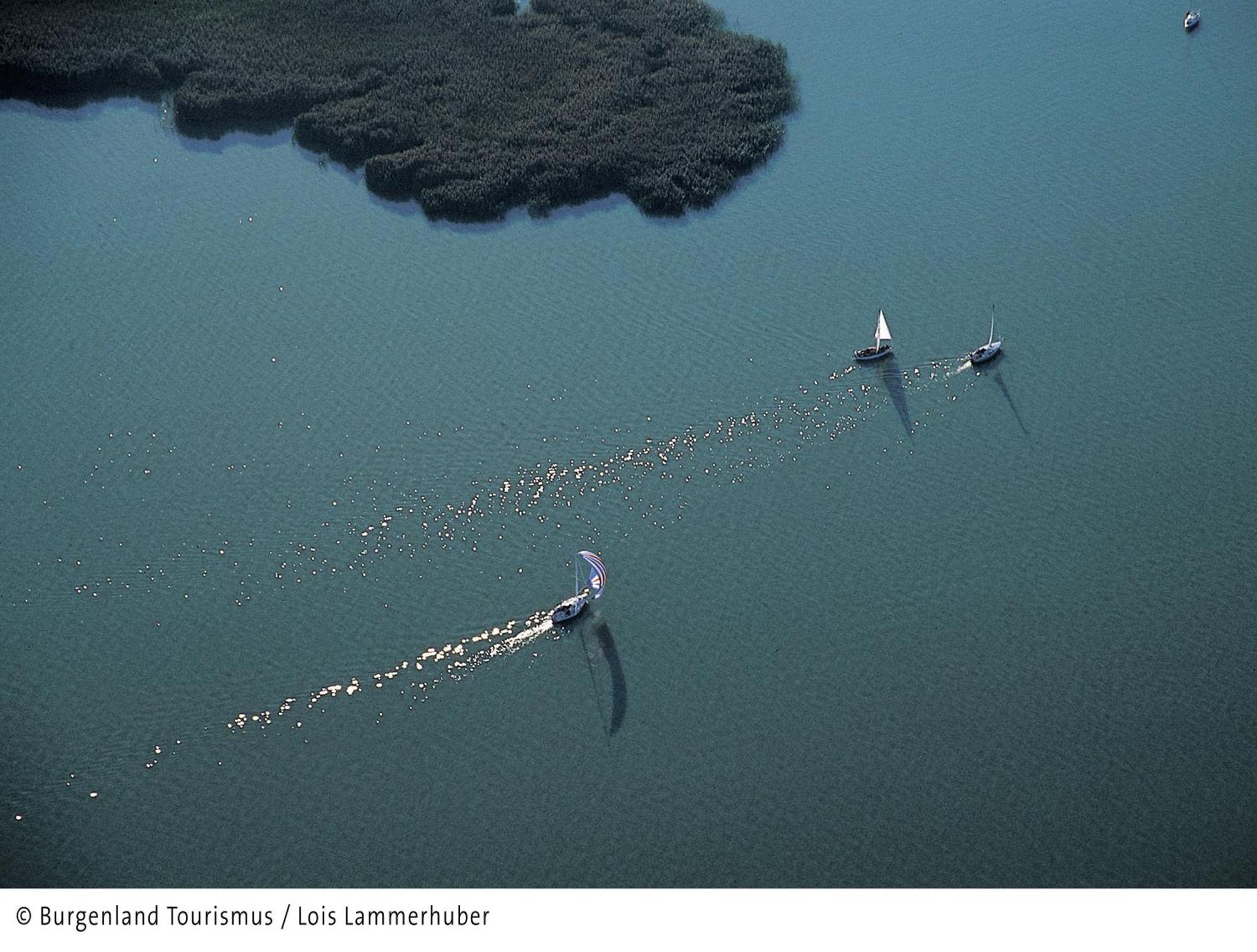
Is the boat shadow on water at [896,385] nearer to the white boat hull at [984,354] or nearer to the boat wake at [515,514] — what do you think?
the boat wake at [515,514]

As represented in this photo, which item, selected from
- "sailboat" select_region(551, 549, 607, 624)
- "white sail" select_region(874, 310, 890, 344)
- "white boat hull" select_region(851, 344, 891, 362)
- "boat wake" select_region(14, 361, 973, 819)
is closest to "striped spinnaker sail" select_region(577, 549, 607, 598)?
"sailboat" select_region(551, 549, 607, 624)

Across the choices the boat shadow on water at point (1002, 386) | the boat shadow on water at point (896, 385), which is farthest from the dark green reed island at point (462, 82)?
the boat shadow on water at point (1002, 386)

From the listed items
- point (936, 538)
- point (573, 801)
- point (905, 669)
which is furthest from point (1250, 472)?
point (573, 801)

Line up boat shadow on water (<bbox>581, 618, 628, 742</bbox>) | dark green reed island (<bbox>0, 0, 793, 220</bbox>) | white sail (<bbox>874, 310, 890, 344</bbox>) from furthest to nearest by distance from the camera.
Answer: dark green reed island (<bbox>0, 0, 793, 220</bbox>) < white sail (<bbox>874, 310, 890, 344</bbox>) < boat shadow on water (<bbox>581, 618, 628, 742</bbox>)

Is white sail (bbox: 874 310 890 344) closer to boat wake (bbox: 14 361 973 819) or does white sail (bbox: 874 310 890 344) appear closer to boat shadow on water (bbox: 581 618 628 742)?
boat wake (bbox: 14 361 973 819)

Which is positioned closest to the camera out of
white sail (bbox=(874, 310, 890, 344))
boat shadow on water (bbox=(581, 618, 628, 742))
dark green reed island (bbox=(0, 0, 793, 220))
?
boat shadow on water (bbox=(581, 618, 628, 742))

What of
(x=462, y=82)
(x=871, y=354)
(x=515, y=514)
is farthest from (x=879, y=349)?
(x=462, y=82)
